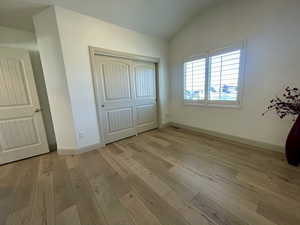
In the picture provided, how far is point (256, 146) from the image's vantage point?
2.48 metres

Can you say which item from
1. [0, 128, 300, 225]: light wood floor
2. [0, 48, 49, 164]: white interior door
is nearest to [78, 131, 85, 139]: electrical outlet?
[0, 128, 300, 225]: light wood floor

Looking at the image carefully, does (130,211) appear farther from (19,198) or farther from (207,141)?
(207,141)

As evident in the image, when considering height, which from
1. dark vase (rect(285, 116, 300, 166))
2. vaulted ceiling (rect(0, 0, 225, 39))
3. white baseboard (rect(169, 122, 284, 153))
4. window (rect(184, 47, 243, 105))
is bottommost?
white baseboard (rect(169, 122, 284, 153))

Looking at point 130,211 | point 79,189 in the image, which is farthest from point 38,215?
point 130,211

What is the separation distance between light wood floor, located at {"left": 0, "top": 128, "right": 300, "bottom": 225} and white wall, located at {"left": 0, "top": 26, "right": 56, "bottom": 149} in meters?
0.71

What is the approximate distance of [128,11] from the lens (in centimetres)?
244

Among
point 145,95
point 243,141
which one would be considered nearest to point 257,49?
point 243,141

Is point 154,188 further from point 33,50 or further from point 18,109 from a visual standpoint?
point 33,50

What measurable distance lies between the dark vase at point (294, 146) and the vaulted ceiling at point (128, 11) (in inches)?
107

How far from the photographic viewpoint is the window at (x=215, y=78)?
2539mm

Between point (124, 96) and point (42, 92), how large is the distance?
1.69 m

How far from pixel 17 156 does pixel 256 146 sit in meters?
4.57

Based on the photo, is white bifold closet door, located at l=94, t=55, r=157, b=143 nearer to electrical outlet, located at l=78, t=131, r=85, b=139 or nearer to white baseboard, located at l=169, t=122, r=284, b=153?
electrical outlet, located at l=78, t=131, r=85, b=139

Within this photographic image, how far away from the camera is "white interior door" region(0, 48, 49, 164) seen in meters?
2.15
